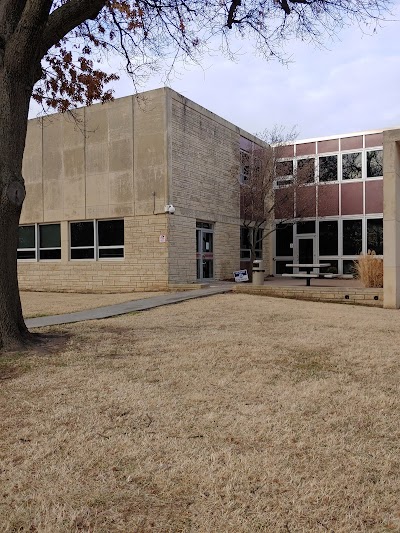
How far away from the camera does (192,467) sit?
3000 mm

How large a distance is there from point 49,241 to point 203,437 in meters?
17.7

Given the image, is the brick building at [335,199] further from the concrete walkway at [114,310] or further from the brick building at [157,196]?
the concrete walkway at [114,310]

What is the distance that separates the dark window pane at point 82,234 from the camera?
18688mm

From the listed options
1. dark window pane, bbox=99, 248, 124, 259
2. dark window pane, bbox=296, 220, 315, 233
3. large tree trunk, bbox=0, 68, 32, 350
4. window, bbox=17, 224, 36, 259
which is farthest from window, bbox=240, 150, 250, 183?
large tree trunk, bbox=0, 68, 32, 350

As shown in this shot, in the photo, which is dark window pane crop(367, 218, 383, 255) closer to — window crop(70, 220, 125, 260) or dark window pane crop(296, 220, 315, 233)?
dark window pane crop(296, 220, 315, 233)

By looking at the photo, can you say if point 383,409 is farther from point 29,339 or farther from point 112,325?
point 112,325

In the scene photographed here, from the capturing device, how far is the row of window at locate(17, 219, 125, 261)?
709 inches

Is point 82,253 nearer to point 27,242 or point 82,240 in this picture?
point 82,240

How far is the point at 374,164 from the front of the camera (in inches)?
876

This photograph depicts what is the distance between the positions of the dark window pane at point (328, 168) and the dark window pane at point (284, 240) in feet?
9.67

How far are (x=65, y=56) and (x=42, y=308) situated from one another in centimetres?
597

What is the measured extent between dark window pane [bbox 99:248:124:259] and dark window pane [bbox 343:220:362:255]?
1087cm

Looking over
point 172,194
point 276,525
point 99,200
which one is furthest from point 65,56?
point 276,525

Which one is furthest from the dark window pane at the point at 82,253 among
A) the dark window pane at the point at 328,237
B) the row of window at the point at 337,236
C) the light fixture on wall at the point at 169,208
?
the dark window pane at the point at 328,237
